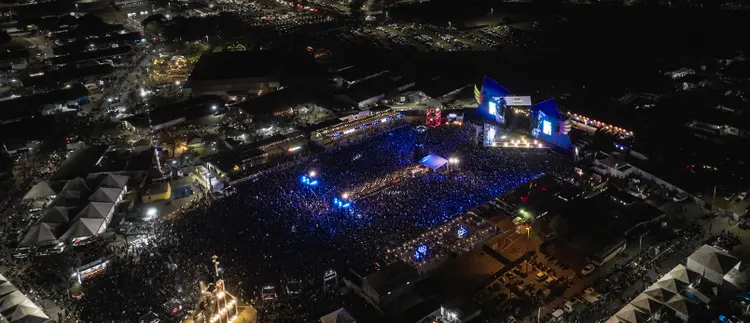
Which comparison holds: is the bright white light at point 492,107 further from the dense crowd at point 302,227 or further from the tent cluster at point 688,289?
the tent cluster at point 688,289

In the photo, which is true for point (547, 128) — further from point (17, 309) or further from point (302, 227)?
point (17, 309)

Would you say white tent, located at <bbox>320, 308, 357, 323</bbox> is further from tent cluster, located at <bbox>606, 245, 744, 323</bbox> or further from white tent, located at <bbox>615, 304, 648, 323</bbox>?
white tent, located at <bbox>615, 304, 648, 323</bbox>

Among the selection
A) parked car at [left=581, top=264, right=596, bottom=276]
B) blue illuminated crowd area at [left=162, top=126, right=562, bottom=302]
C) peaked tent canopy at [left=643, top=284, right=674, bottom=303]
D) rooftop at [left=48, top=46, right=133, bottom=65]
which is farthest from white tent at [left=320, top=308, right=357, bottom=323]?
rooftop at [left=48, top=46, right=133, bottom=65]

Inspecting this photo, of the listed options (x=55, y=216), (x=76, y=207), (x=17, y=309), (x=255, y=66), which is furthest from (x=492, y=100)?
(x=17, y=309)

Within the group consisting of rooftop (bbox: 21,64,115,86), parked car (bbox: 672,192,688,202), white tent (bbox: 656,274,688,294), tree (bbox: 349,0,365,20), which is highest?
white tent (bbox: 656,274,688,294)

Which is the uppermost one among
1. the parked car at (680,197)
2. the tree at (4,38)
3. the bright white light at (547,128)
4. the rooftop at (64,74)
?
the bright white light at (547,128)

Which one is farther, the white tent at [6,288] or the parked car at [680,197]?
the parked car at [680,197]

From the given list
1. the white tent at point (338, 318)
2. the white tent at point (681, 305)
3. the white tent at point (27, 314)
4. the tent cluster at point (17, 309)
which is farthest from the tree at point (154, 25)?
the white tent at point (681, 305)
